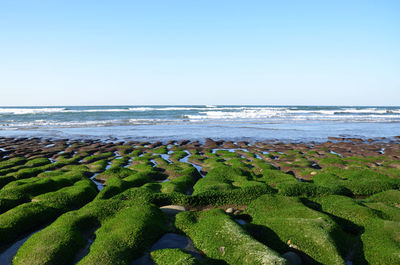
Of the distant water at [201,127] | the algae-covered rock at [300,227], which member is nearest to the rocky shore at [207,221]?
the algae-covered rock at [300,227]

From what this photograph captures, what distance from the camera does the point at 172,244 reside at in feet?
21.3

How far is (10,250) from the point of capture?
6.22 metres

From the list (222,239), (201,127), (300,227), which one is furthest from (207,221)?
(201,127)

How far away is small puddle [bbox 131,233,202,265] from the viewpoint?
19.1 feet

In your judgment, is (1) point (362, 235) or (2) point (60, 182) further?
(2) point (60, 182)

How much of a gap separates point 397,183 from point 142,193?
8.79 m

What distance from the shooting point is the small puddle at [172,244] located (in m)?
5.83

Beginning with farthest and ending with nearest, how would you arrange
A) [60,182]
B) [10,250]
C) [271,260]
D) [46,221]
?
[60,182] < [46,221] < [10,250] < [271,260]

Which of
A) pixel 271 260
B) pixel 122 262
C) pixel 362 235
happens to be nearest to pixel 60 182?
pixel 122 262

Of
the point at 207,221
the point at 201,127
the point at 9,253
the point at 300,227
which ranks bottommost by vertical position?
the point at 201,127

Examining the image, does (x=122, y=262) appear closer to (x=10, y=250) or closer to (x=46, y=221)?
(x=10, y=250)

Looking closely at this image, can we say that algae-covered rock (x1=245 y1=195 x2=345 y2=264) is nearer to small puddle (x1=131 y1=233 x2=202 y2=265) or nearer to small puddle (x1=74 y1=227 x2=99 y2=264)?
small puddle (x1=131 y1=233 x2=202 y2=265)

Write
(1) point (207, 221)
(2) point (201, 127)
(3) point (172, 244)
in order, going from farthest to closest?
(2) point (201, 127) < (1) point (207, 221) < (3) point (172, 244)

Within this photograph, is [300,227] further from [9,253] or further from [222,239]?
[9,253]
